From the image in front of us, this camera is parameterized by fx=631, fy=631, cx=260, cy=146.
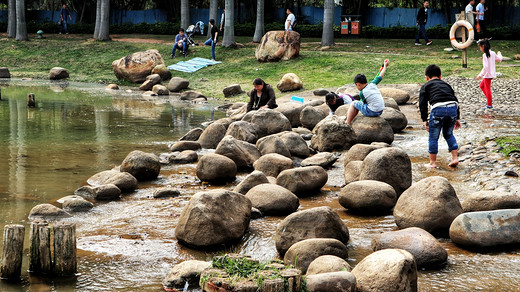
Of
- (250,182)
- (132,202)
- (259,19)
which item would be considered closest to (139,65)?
(259,19)

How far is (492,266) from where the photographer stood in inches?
242

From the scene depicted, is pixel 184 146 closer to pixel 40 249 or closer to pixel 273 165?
pixel 273 165

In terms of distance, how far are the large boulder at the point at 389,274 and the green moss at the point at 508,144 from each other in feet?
17.5

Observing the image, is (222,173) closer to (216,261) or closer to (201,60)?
(216,261)

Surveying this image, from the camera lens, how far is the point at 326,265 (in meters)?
5.65

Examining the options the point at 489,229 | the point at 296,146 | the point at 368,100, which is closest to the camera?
the point at 489,229

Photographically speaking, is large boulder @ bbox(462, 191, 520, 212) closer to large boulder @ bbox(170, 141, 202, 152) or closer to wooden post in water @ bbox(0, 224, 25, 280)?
wooden post in water @ bbox(0, 224, 25, 280)

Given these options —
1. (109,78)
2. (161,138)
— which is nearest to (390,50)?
(109,78)

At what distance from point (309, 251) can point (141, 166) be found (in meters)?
4.84

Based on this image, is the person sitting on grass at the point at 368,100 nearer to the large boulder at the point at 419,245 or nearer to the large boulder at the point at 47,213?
the large boulder at the point at 419,245

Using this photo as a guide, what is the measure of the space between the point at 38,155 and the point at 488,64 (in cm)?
1029

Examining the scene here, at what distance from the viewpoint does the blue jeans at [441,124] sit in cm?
988

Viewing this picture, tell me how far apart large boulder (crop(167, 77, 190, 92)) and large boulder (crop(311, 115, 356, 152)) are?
13.9 m

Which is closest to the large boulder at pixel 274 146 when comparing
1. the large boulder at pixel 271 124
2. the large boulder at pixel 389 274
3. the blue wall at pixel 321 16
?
the large boulder at pixel 271 124
